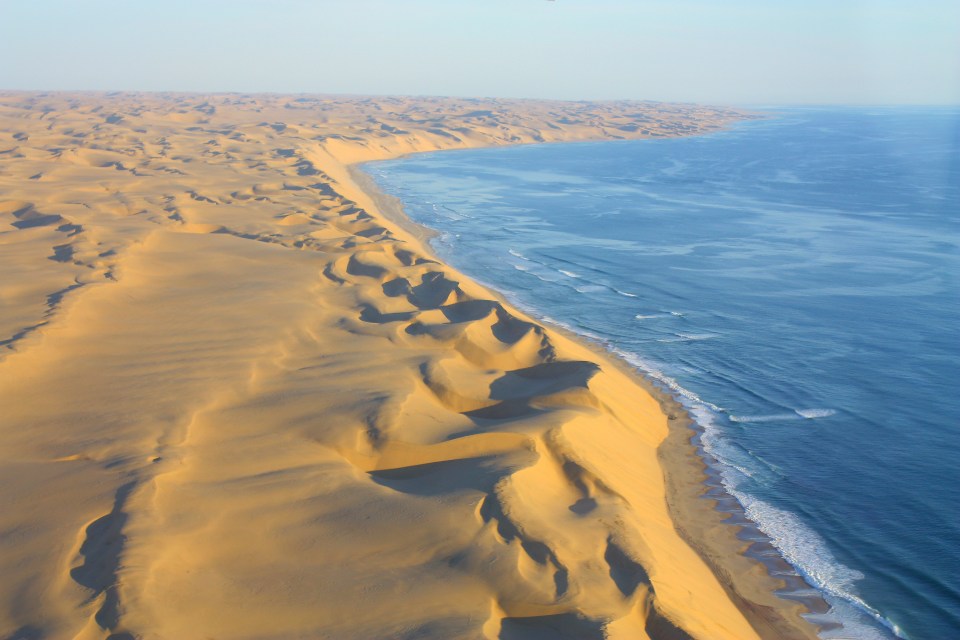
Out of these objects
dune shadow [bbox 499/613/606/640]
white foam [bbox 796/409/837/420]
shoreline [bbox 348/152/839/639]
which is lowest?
shoreline [bbox 348/152/839/639]

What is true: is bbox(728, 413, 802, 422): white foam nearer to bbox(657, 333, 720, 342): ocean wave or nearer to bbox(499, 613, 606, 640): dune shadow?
bbox(657, 333, 720, 342): ocean wave

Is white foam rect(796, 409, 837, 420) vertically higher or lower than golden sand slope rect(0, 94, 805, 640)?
lower

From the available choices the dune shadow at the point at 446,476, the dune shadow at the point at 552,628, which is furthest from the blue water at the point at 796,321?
the dune shadow at the point at 446,476

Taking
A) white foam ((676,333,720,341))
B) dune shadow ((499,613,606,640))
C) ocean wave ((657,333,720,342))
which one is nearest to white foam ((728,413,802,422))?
ocean wave ((657,333,720,342))

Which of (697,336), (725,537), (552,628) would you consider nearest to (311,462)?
(552,628)

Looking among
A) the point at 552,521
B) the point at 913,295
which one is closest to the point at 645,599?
the point at 552,521

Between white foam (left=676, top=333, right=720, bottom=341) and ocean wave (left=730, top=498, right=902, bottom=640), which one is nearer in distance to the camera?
ocean wave (left=730, top=498, right=902, bottom=640)

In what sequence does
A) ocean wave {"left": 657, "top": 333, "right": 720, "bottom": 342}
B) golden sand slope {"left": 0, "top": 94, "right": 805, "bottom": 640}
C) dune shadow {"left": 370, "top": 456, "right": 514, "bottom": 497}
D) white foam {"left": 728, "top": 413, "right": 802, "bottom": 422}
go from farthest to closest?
ocean wave {"left": 657, "top": 333, "right": 720, "bottom": 342} < white foam {"left": 728, "top": 413, "right": 802, "bottom": 422} < dune shadow {"left": 370, "top": 456, "right": 514, "bottom": 497} < golden sand slope {"left": 0, "top": 94, "right": 805, "bottom": 640}
